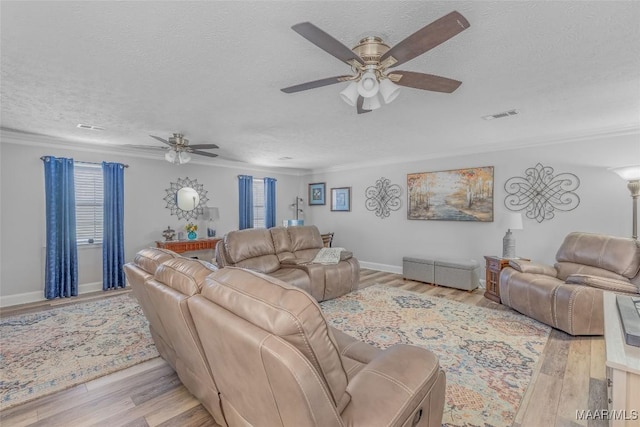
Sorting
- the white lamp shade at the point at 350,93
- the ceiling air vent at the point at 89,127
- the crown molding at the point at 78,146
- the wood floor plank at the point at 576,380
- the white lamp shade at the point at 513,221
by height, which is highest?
the ceiling air vent at the point at 89,127

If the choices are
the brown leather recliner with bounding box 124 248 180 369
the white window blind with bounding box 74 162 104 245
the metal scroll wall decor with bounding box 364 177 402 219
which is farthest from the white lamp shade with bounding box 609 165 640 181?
the white window blind with bounding box 74 162 104 245

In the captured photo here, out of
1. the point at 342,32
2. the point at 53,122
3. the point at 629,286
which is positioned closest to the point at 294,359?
the point at 342,32

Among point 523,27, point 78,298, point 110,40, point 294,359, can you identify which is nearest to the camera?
point 294,359

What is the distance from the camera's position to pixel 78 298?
4238 mm

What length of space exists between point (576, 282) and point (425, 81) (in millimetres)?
2824

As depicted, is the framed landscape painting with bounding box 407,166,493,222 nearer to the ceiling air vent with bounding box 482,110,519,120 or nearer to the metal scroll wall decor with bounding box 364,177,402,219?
the metal scroll wall decor with bounding box 364,177,402,219

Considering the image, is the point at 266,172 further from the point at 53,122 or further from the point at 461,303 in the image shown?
the point at 461,303

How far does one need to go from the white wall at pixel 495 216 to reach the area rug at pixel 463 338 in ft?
4.64

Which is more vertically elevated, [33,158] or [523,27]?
[523,27]

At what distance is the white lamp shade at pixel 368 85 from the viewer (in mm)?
1732

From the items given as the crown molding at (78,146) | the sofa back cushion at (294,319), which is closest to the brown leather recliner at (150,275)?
the sofa back cushion at (294,319)

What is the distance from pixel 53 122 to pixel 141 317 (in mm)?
2563

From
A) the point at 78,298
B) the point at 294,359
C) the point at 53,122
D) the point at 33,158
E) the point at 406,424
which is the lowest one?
the point at 78,298

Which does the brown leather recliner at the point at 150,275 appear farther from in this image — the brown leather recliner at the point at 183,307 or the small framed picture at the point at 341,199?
the small framed picture at the point at 341,199
